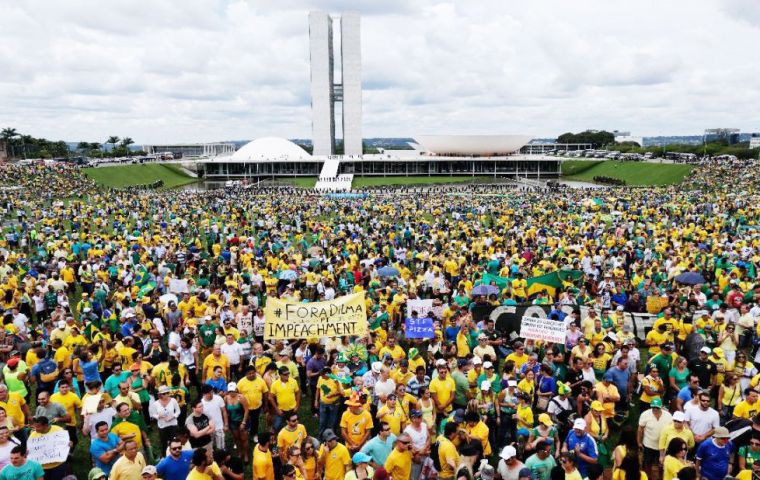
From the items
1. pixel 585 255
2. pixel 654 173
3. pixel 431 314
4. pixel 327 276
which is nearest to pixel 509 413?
pixel 431 314

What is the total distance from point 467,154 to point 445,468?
84550 mm

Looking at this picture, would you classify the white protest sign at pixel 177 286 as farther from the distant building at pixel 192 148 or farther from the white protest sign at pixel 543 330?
the distant building at pixel 192 148

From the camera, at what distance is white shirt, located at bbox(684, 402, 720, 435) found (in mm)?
6352

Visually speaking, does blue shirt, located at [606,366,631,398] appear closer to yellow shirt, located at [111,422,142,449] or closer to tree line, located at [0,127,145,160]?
yellow shirt, located at [111,422,142,449]

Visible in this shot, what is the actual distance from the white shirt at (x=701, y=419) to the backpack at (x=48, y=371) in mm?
8071

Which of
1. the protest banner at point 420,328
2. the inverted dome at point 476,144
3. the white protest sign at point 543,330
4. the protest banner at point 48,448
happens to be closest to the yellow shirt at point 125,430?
the protest banner at point 48,448

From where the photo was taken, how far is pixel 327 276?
47.8 ft

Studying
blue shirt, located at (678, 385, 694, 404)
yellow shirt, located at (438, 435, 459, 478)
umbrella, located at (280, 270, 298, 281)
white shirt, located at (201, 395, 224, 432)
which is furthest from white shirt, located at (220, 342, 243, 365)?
blue shirt, located at (678, 385, 694, 404)

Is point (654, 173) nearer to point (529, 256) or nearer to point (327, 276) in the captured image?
point (529, 256)

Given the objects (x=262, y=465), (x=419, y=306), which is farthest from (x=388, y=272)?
(x=262, y=465)

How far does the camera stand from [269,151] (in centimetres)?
8862

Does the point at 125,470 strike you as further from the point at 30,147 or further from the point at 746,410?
the point at 30,147

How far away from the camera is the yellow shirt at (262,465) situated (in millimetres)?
5734

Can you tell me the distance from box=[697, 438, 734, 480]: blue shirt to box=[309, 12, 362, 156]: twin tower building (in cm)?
8977
